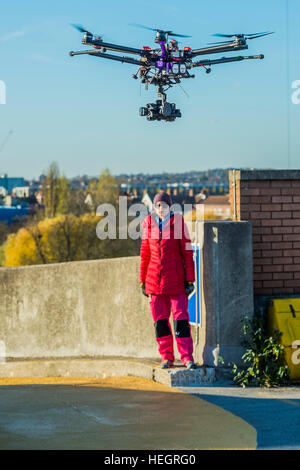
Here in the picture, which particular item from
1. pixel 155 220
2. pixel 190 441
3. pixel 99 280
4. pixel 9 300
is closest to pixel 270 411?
pixel 190 441

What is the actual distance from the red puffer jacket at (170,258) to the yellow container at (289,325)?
35.8 inches

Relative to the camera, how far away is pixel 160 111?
21938 millimetres

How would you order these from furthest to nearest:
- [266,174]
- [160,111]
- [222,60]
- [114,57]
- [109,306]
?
[222,60] < [114,57] < [160,111] < [109,306] < [266,174]

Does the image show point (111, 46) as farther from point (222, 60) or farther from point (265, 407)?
point (265, 407)

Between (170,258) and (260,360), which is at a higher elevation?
(170,258)

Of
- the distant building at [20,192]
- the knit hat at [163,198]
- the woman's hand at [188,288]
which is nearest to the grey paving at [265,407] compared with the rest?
the woman's hand at [188,288]

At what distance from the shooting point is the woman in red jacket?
7121 millimetres

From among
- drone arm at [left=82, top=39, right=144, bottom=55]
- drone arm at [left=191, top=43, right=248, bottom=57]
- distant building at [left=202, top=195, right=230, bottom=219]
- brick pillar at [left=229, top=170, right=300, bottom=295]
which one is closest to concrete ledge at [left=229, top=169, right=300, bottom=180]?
brick pillar at [left=229, top=170, right=300, bottom=295]

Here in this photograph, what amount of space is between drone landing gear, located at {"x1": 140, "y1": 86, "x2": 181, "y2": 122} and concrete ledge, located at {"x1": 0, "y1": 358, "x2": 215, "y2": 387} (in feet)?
43.4

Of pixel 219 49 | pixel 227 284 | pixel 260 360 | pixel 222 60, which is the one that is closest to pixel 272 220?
pixel 227 284

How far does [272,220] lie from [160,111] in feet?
48.5

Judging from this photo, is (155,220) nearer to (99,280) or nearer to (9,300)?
(99,280)
